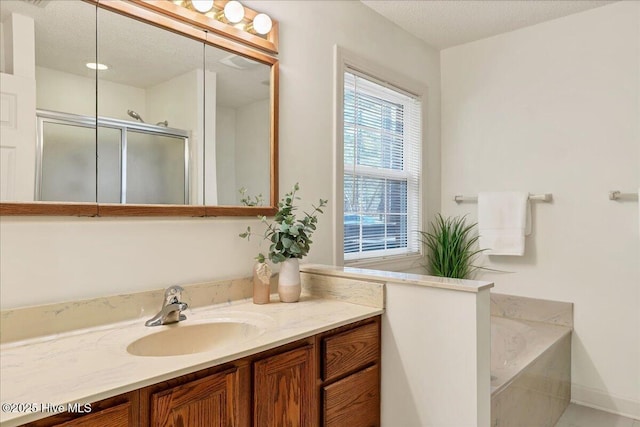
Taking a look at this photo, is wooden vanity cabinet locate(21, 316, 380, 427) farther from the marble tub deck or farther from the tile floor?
the tile floor

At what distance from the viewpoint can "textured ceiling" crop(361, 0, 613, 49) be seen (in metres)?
2.48

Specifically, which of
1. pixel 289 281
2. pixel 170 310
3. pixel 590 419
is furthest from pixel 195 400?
pixel 590 419

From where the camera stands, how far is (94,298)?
1.40 m

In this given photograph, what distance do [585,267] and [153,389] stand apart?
2568 mm

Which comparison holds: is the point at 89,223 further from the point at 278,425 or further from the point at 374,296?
the point at 374,296

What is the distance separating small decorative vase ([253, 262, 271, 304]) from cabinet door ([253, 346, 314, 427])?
17.1 inches

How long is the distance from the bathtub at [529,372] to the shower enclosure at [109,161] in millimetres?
1558

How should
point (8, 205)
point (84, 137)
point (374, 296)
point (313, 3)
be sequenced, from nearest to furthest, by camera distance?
point (8, 205) < point (84, 137) < point (374, 296) < point (313, 3)

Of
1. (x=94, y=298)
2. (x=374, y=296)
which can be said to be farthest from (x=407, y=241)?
(x=94, y=298)

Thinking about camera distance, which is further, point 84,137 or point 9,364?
point 84,137

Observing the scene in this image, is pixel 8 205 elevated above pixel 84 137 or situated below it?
below

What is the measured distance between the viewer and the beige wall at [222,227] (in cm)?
130

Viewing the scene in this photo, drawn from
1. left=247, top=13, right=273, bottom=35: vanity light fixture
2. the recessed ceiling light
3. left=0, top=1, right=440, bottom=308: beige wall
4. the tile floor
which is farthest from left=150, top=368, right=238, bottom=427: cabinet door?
the tile floor

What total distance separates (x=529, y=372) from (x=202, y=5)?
2.22 metres
